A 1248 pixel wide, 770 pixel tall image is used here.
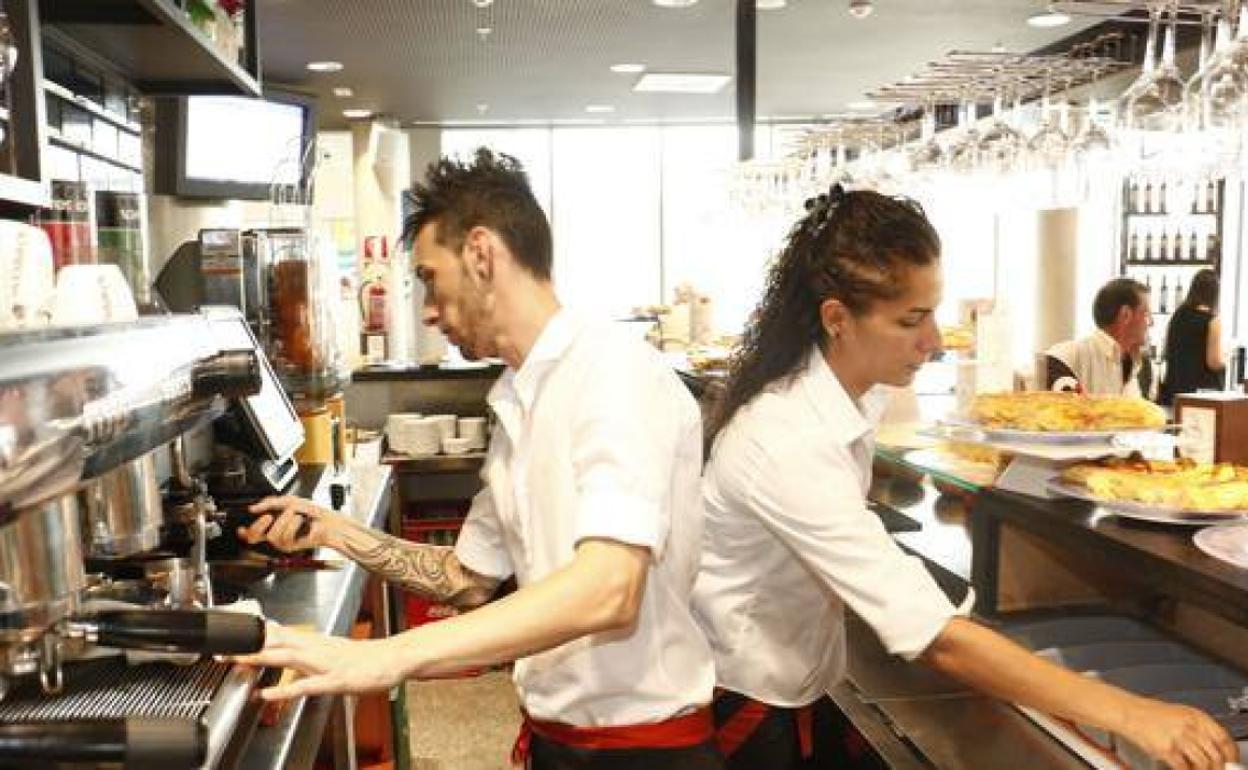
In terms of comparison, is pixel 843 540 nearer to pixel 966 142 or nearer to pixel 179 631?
pixel 179 631

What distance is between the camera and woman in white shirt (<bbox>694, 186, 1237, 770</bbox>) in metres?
1.43

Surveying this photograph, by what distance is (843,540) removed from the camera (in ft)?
4.86

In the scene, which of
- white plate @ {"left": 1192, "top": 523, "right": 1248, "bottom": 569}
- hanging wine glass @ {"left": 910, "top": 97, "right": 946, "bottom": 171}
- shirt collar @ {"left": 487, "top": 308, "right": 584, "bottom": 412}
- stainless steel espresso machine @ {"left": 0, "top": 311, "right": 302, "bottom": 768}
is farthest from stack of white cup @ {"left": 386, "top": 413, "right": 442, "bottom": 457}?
white plate @ {"left": 1192, "top": 523, "right": 1248, "bottom": 569}

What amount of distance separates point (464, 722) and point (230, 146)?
2.45 m

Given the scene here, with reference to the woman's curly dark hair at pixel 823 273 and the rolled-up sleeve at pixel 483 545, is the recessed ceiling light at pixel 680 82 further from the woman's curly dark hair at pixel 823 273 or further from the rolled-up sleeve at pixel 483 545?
the rolled-up sleeve at pixel 483 545

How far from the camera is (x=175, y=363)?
47.6 inches

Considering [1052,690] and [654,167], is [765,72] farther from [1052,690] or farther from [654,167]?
[1052,690]

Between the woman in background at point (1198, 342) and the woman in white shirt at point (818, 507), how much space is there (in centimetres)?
536

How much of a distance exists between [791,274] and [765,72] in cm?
666

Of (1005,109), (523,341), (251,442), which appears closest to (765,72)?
(1005,109)

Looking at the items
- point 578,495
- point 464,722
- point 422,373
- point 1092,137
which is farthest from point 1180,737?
point 422,373

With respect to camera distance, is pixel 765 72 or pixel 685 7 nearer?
pixel 685 7

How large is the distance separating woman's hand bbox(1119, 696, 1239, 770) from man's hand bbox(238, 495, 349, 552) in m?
1.23

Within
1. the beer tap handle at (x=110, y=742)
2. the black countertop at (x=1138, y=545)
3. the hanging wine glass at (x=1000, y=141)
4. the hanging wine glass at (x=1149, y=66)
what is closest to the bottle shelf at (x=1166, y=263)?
the hanging wine glass at (x=1000, y=141)
